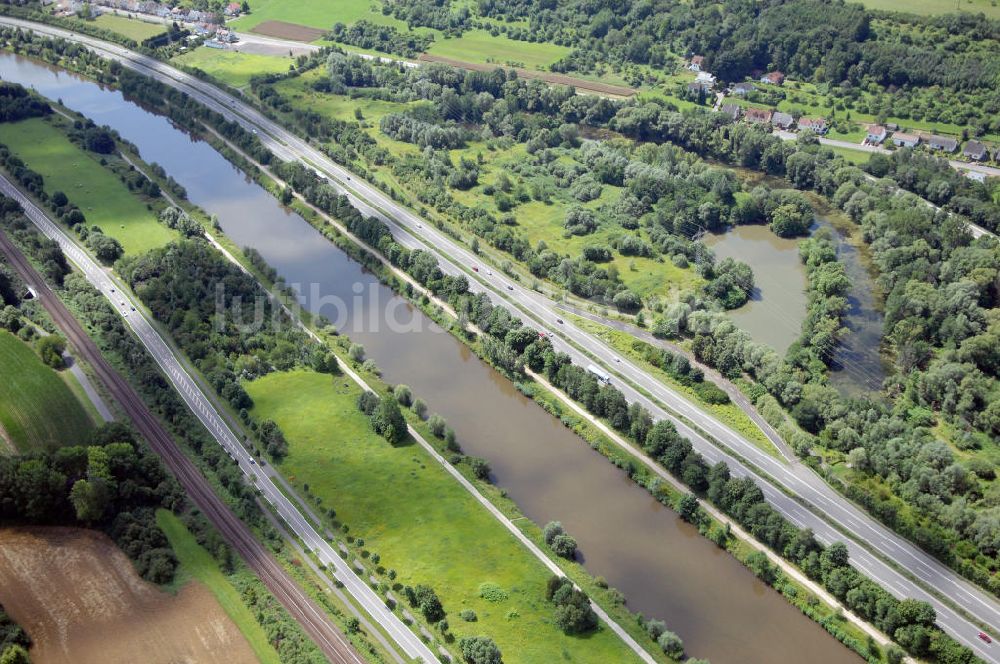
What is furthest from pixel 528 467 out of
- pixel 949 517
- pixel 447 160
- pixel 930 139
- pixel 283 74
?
pixel 283 74

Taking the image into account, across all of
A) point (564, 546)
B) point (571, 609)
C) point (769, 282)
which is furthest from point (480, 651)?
point (769, 282)

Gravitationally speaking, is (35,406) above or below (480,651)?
above

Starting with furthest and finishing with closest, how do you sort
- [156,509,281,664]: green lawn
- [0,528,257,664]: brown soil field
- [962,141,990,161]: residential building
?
[962,141,990,161]: residential building → [156,509,281,664]: green lawn → [0,528,257,664]: brown soil field

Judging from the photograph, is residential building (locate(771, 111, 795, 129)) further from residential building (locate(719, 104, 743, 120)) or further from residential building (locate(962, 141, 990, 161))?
residential building (locate(962, 141, 990, 161))

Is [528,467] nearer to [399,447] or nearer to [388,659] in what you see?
[399,447]

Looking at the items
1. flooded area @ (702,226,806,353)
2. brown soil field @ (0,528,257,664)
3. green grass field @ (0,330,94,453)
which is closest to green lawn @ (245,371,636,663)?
brown soil field @ (0,528,257,664)

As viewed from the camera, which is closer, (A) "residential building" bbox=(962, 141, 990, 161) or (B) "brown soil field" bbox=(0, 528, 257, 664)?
(B) "brown soil field" bbox=(0, 528, 257, 664)

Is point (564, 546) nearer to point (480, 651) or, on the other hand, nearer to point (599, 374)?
point (480, 651)

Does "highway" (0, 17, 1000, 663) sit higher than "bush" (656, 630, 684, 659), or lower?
higher
